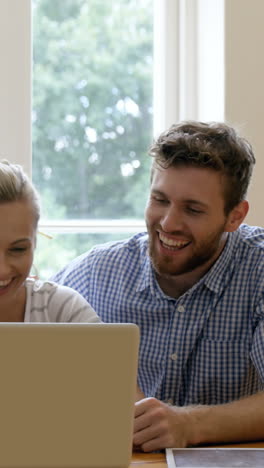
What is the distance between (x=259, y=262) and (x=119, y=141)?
1.19 metres

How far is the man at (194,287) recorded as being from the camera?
1900 millimetres

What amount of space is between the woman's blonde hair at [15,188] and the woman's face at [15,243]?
0.01 meters

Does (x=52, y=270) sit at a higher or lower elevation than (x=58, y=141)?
lower

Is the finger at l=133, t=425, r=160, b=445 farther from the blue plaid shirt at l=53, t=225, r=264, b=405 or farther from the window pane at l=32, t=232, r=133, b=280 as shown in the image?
the window pane at l=32, t=232, r=133, b=280

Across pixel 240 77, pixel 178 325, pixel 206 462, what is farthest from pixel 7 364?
pixel 240 77

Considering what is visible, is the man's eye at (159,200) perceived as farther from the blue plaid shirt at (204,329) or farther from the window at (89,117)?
the window at (89,117)

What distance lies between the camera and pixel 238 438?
4.87 feet

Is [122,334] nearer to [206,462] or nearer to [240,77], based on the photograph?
[206,462]

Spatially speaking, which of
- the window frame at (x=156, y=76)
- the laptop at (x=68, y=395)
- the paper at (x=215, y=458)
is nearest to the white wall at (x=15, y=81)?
the window frame at (x=156, y=76)

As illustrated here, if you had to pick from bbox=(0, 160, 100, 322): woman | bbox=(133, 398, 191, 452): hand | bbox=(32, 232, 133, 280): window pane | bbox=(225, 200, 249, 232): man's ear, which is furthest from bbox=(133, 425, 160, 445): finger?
bbox=(32, 232, 133, 280): window pane

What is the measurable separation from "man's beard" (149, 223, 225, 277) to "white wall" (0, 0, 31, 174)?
104 cm

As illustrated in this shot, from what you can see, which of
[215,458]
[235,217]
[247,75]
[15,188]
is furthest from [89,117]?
[215,458]

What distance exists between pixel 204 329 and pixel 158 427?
533 mm

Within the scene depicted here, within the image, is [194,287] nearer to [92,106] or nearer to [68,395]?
[68,395]
